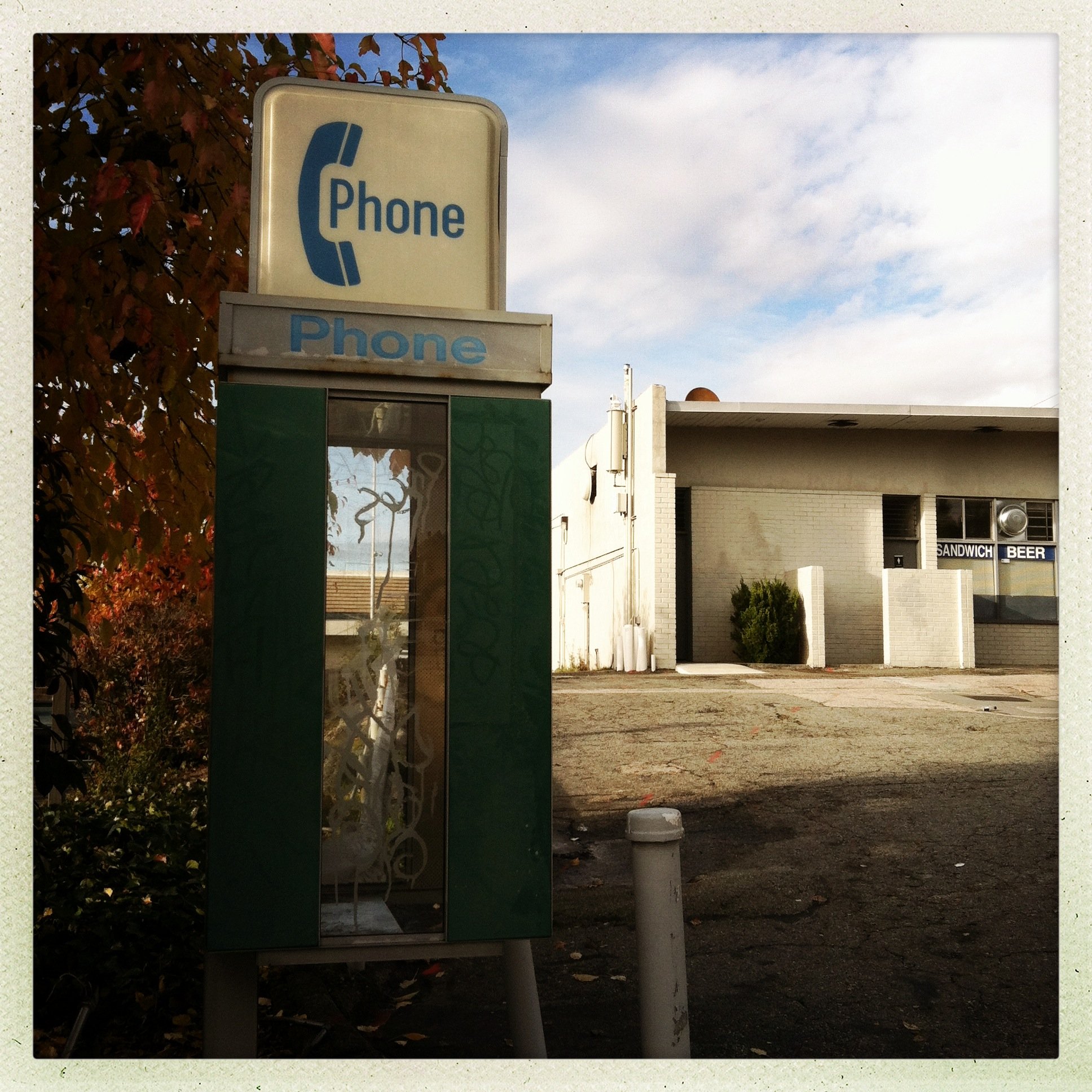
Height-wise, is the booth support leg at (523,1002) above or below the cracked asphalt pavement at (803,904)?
above

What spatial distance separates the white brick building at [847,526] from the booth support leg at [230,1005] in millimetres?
15907

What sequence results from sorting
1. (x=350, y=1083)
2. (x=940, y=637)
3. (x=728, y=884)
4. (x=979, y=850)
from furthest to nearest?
(x=940, y=637) → (x=979, y=850) → (x=728, y=884) → (x=350, y=1083)

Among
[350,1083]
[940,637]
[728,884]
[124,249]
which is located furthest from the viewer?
[940,637]

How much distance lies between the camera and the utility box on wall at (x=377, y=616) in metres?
3.21

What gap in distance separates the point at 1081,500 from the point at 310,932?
2.66 m

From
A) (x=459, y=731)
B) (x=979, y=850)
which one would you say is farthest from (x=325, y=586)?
(x=979, y=850)

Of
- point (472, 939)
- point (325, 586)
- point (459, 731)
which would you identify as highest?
point (325, 586)

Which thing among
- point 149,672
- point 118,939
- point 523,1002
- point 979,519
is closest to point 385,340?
point 523,1002

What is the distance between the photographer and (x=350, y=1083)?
3.14m

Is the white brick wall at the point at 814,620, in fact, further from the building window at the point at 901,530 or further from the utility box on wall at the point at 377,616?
the utility box on wall at the point at 377,616

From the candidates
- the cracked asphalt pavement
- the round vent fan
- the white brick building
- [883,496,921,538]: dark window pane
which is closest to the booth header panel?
the cracked asphalt pavement

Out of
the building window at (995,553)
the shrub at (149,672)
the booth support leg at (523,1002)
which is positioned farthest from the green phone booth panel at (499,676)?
the building window at (995,553)

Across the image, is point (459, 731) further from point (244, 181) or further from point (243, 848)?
point (244, 181)

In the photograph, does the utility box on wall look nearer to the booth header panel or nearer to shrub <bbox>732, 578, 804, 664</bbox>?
the booth header panel
